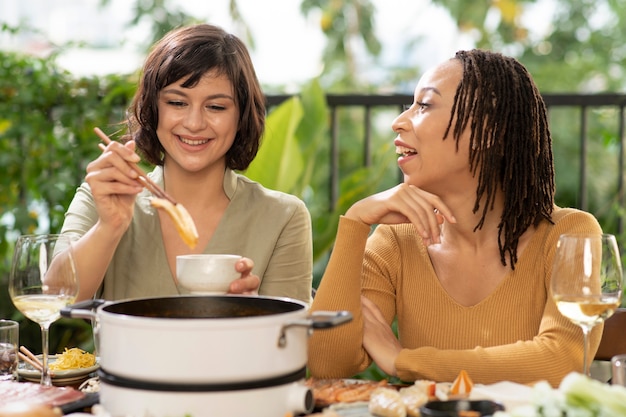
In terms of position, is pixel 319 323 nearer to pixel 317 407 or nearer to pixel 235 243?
pixel 317 407

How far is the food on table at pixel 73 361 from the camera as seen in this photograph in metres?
1.63

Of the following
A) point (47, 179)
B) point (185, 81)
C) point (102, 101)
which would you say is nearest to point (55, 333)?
point (47, 179)

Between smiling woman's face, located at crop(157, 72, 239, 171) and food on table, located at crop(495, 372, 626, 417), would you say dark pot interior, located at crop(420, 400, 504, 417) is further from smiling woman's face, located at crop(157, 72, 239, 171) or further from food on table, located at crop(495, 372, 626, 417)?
smiling woman's face, located at crop(157, 72, 239, 171)

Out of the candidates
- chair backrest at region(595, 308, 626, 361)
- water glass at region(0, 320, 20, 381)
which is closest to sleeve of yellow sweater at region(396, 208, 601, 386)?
chair backrest at region(595, 308, 626, 361)

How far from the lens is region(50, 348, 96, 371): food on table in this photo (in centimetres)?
163

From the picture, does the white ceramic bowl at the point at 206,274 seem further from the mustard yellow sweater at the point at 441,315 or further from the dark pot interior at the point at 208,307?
the mustard yellow sweater at the point at 441,315

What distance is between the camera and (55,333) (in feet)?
13.2

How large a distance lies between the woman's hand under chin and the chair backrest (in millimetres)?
775

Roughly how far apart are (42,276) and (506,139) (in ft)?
3.36

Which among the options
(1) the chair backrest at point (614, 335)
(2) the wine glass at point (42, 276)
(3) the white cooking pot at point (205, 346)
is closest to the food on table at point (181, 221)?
(2) the wine glass at point (42, 276)

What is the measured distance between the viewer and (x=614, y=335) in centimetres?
190

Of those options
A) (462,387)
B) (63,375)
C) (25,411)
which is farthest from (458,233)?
(25,411)

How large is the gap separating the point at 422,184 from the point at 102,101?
2486mm

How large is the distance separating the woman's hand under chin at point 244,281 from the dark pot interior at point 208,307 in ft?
0.37
